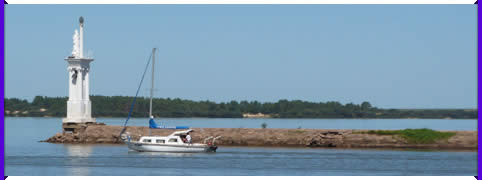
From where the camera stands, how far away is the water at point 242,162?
138 feet

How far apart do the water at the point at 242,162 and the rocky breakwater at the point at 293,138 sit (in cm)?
236

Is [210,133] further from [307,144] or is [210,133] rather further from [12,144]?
[12,144]

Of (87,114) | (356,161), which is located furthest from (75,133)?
(356,161)

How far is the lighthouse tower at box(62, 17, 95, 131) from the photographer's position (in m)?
62.4

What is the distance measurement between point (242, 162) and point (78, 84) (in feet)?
64.3

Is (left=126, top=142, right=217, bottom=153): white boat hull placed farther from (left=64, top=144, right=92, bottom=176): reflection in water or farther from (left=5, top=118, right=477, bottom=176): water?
(left=64, top=144, right=92, bottom=176): reflection in water

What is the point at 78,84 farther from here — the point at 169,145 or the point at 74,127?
the point at 169,145

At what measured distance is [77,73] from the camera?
62781mm

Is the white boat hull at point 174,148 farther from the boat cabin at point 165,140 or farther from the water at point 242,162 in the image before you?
the water at point 242,162

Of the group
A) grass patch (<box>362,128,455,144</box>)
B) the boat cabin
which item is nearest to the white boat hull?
the boat cabin

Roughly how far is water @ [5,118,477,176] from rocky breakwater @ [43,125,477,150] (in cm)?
236

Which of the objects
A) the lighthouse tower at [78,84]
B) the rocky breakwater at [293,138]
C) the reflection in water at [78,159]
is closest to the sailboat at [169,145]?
the reflection in water at [78,159]

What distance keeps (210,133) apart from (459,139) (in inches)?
596
